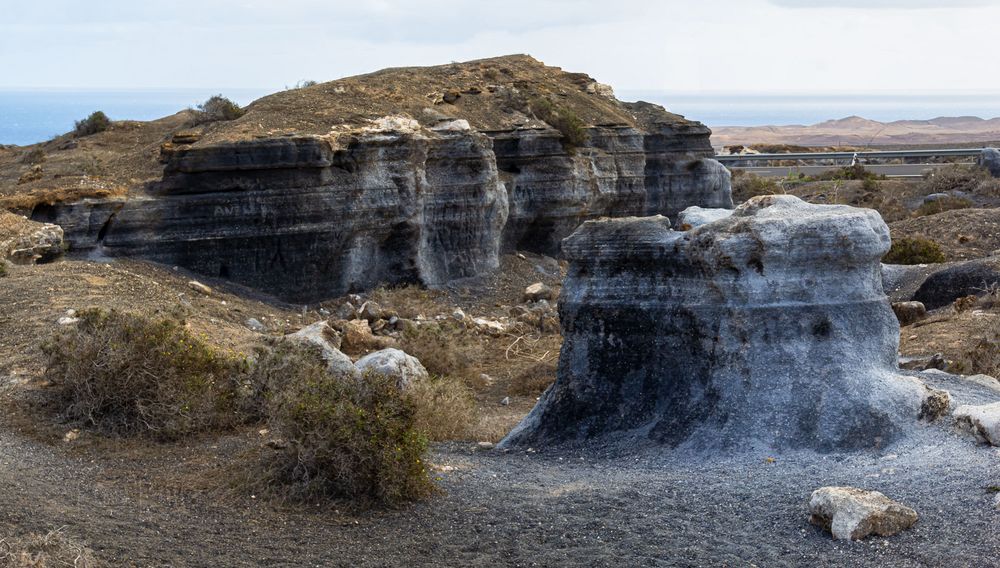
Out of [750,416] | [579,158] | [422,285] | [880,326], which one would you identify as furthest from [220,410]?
[579,158]

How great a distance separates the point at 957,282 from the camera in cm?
1959

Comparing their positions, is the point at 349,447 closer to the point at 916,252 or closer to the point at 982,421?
the point at 982,421

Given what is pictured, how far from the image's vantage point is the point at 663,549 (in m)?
6.44

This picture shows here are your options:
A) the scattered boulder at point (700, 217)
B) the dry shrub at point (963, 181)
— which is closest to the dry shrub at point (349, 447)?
the scattered boulder at point (700, 217)

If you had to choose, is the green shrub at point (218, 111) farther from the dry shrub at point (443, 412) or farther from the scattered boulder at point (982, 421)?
the scattered boulder at point (982, 421)

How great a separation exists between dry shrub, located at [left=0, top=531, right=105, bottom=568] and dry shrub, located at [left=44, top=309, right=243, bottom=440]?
3353 mm

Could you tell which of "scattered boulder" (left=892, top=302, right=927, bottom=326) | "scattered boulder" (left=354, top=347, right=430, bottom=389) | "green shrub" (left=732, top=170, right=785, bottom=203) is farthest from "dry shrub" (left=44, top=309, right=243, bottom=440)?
"green shrub" (left=732, top=170, right=785, bottom=203)

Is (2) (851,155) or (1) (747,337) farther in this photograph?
(2) (851,155)

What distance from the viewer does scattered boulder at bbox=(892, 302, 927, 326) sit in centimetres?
1819

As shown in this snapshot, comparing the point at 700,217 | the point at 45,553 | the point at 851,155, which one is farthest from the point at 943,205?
the point at 45,553

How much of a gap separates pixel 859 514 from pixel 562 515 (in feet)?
5.67

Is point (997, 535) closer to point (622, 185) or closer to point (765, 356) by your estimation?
point (765, 356)

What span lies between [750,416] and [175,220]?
11.6 meters

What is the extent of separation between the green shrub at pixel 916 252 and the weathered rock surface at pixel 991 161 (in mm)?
17451
